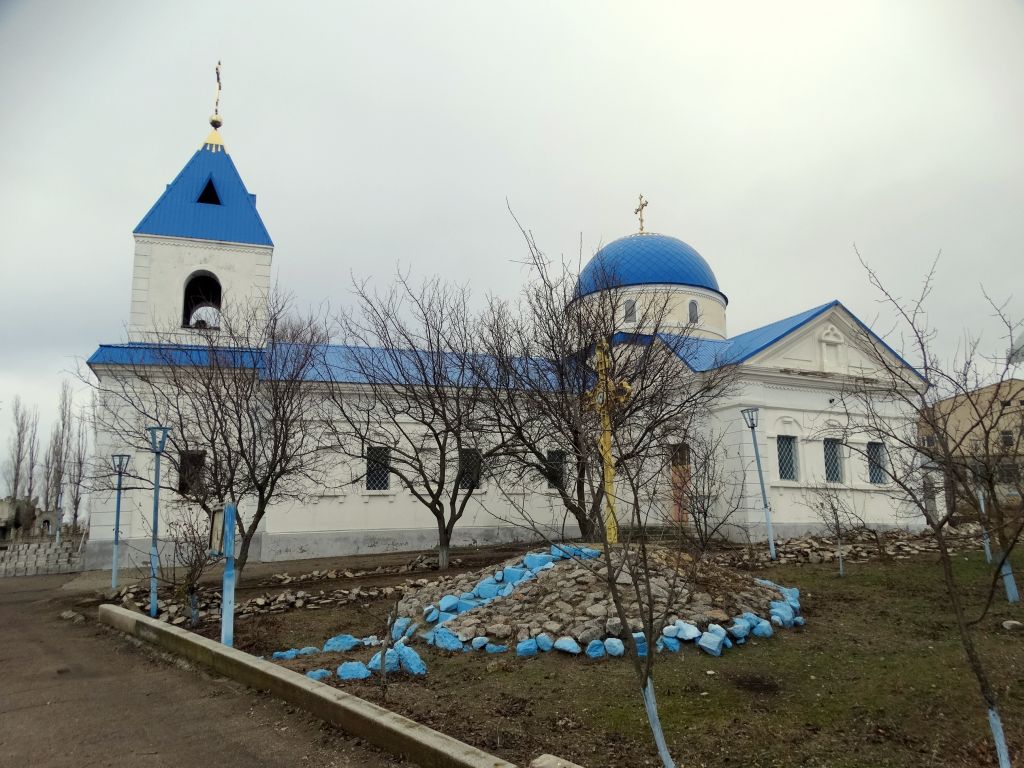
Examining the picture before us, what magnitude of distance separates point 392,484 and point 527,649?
13468 mm

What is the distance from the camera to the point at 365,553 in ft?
64.2

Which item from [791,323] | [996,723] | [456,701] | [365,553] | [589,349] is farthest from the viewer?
[791,323]

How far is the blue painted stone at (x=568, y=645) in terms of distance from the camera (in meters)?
7.23

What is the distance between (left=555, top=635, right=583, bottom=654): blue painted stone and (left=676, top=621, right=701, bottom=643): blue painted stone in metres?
1.05

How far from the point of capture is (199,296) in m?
22.3

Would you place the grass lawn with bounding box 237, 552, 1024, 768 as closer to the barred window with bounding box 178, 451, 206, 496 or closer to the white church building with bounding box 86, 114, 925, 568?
the barred window with bounding box 178, 451, 206, 496

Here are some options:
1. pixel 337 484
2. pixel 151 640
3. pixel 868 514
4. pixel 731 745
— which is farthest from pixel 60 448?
pixel 731 745

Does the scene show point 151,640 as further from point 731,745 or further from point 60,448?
point 60,448

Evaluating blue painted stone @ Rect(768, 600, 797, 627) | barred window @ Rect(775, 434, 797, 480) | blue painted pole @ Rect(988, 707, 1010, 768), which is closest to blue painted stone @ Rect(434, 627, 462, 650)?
blue painted stone @ Rect(768, 600, 797, 627)

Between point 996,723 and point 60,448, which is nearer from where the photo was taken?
point 996,723

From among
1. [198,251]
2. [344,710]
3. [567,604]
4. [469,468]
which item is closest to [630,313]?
[469,468]

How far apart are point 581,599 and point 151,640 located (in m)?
5.62

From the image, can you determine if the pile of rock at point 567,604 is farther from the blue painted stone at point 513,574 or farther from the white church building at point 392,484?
the white church building at point 392,484

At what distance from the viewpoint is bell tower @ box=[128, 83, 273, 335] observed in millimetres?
20891
